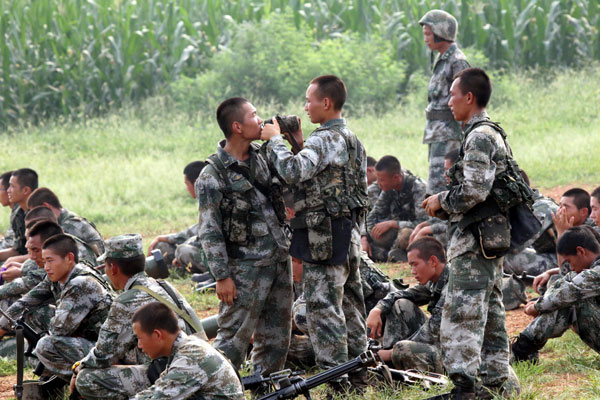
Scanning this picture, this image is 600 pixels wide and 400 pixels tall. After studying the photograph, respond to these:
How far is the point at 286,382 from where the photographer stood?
5070 millimetres

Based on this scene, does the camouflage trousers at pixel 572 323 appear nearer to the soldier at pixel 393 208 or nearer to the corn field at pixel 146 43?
the soldier at pixel 393 208

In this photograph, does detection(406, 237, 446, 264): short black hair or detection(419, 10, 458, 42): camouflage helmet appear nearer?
detection(406, 237, 446, 264): short black hair

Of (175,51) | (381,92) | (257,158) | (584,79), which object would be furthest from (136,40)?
(257,158)

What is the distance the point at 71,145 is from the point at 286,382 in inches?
457

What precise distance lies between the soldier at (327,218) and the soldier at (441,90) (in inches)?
140

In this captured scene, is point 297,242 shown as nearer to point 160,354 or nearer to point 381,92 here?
point 160,354

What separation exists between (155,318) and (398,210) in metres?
5.46

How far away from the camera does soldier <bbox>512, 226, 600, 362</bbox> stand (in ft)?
19.7

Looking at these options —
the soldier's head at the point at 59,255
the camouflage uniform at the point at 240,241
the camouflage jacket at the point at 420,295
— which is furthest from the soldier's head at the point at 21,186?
the camouflage jacket at the point at 420,295

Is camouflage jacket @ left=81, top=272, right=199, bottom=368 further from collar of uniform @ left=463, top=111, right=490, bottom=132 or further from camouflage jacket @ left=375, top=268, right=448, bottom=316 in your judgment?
collar of uniform @ left=463, top=111, right=490, bottom=132

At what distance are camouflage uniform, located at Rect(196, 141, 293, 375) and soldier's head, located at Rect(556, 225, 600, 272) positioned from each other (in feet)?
6.31

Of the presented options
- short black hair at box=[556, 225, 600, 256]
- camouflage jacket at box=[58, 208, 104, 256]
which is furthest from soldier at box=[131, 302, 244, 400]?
camouflage jacket at box=[58, 208, 104, 256]

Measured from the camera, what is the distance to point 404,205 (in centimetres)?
1000

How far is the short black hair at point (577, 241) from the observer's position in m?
6.28
